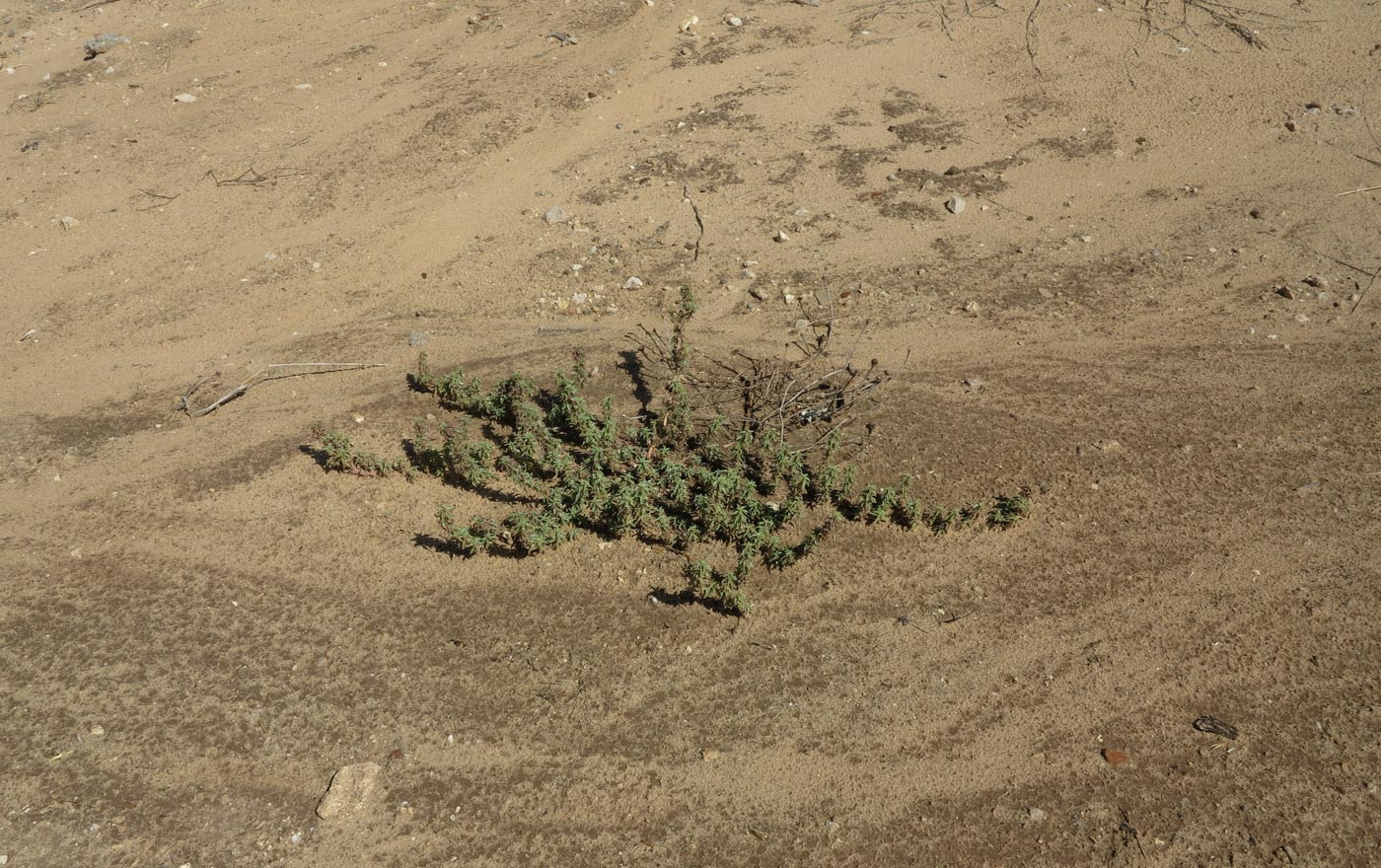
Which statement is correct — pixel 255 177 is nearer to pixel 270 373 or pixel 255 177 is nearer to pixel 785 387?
pixel 270 373

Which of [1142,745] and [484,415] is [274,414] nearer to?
[484,415]

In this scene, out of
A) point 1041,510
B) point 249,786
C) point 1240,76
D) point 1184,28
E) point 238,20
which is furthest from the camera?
Answer: point 238,20

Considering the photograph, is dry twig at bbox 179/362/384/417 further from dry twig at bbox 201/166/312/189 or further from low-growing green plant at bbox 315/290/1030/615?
dry twig at bbox 201/166/312/189

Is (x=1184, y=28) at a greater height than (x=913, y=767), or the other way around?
(x=1184, y=28)

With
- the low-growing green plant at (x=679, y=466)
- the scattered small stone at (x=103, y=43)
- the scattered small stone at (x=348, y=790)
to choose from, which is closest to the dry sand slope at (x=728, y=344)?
the scattered small stone at (x=348, y=790)

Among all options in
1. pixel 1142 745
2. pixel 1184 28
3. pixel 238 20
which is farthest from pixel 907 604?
pixel 238 20

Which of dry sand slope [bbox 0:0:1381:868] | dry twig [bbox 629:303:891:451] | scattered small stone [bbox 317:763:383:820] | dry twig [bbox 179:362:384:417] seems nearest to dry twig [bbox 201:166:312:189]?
dry sand slope [bbox 0:0:1381:868]
